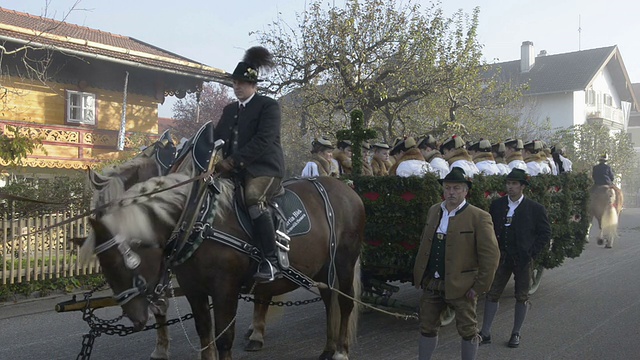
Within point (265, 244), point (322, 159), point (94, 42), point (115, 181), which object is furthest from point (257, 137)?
point (94, 42)

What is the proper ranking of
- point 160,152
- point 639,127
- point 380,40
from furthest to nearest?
point 639,127 → point 380,40 → point 160,152

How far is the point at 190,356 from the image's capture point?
6.09m

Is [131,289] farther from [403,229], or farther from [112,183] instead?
[403,229]

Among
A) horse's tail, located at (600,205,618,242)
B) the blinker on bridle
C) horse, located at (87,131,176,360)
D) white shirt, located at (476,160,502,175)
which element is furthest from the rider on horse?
the blinker on bridle

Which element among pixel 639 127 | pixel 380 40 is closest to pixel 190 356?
pixel 380 40

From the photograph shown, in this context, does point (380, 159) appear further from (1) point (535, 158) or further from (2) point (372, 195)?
(2) point (372, 195)

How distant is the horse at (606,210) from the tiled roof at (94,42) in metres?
10.6

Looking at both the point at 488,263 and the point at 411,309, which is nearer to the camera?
the point at 488,263

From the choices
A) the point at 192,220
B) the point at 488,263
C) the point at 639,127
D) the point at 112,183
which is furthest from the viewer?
the point at 639,127

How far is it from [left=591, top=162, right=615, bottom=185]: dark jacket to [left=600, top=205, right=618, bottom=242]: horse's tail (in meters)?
0.81

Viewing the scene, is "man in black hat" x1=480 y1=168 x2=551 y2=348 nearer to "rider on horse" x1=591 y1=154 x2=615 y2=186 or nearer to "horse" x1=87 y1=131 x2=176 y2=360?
"horse" x1=87 y1=131 x2=176 y2=360

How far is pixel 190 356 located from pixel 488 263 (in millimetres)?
3209

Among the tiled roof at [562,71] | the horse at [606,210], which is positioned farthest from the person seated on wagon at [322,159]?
the tiled roof at [562,71]

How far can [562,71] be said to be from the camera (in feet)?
142
